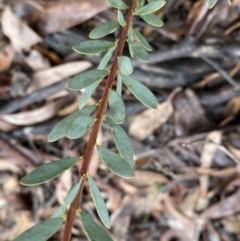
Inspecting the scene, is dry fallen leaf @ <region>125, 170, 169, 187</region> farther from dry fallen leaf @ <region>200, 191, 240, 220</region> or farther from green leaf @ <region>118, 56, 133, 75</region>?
green leaf @ <region>118, 56, 133, 75</region>

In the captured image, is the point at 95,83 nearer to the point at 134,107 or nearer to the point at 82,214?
the point at 82,214

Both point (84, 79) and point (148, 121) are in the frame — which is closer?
point (84, 79)

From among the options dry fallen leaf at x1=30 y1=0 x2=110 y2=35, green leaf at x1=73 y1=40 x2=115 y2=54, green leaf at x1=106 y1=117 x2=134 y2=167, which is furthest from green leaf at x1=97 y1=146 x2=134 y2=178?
dry fallen leaf at x1=30 y1=0 x2=110 y2=35

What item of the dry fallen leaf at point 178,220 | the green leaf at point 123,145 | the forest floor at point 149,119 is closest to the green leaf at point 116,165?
the green leaf at point 123,145

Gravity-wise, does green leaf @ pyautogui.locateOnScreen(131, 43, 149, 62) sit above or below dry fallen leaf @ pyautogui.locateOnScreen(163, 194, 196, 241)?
above

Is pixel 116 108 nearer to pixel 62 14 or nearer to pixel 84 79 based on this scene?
pixel 84 79

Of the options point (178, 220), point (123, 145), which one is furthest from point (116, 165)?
point (178, 220)

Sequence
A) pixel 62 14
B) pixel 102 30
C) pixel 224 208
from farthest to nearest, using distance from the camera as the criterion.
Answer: pixel 224 208, pixel 62 14, pixel 102 30

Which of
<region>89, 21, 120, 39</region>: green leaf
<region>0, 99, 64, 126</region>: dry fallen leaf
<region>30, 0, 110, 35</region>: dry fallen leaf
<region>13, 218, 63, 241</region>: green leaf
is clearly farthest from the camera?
<region>0, 99, 64, 126</region>: dry fallen leaf
